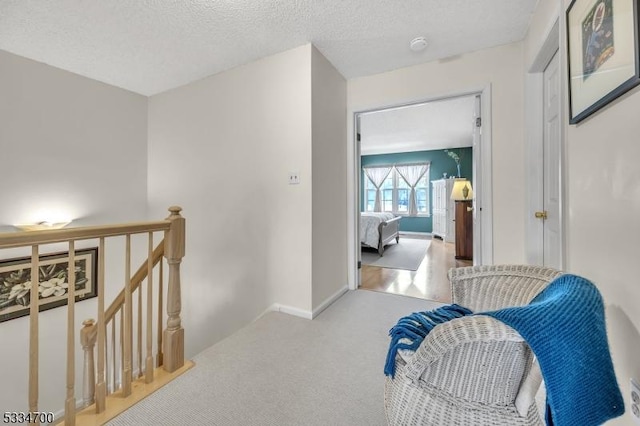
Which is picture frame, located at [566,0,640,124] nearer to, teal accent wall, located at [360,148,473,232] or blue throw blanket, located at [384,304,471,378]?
blue throw blanket, located at [384,304,471,378]

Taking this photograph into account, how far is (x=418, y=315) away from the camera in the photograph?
1.08 m

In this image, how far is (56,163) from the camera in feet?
8.74

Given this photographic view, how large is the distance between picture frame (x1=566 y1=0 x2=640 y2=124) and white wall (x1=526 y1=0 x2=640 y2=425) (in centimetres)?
5

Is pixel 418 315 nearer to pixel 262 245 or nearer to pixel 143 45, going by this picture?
pixel 262 245

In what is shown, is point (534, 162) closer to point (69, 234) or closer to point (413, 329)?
point (413, 329)

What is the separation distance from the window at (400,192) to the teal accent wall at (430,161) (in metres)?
0.14

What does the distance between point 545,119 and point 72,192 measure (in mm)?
4276

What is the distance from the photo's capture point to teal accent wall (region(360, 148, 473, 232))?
6805 millimetres

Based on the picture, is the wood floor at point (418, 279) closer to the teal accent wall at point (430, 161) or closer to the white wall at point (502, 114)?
the white wall at point (502, 114)

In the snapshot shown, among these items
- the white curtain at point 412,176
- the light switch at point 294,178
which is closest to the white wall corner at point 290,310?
the light switch at point 294,178

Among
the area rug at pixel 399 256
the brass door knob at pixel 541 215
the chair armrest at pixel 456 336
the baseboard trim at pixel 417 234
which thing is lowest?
the area rug at pixel 399 256

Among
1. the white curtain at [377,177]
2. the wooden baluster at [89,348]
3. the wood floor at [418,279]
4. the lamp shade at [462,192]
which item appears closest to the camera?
the wooden baluster at [89,348]

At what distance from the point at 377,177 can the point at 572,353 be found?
772 cm

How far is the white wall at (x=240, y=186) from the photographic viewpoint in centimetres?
227
